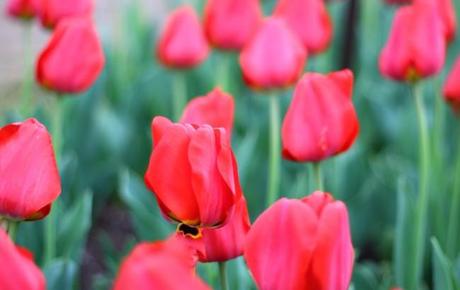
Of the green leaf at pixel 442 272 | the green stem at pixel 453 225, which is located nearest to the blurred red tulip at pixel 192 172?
the green leaf at pixel 442 272

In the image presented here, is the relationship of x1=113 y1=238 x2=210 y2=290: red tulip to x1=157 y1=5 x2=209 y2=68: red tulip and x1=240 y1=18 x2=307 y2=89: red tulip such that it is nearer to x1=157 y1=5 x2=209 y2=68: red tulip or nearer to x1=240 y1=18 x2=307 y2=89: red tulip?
→ x1=240 y1=18 x2=307 y2=89: red tulip

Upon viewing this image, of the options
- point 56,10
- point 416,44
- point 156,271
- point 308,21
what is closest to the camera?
point 156,271

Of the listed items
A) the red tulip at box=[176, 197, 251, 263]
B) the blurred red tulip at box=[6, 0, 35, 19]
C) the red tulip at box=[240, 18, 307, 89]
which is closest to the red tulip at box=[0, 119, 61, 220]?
the red tulip at box=[176, 197, 251, 263]

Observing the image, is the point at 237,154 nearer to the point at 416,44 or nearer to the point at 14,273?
the point at 416,44

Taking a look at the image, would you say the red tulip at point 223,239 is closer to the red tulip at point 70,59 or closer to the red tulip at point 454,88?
the red tulip at point 70,59

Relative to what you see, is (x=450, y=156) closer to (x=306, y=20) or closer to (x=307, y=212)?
(x=306, y=20)

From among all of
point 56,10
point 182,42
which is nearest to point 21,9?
point 56,10
